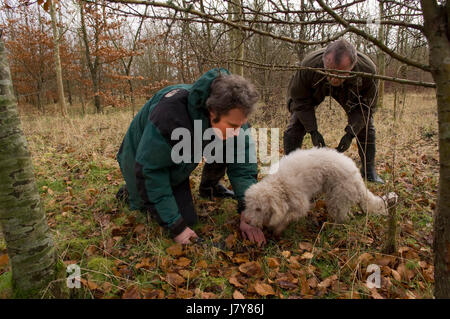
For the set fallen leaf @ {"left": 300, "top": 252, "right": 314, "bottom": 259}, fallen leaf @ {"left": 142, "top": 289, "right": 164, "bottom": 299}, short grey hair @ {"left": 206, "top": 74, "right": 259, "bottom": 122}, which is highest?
short grey hair @ {"left": 206, "top": 74, "right": 259, "bottom": 122}

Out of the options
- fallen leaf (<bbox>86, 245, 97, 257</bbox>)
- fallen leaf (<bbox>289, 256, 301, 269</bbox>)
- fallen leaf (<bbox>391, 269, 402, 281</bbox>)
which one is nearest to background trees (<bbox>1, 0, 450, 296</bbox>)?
fallen leaf (<bbox>391, 269, 402, 281</bbox>)

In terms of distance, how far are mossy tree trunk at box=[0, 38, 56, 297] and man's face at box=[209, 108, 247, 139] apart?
135 cm

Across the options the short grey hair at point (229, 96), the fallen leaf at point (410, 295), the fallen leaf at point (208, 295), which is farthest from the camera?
the short grey hair at point (229, 96)

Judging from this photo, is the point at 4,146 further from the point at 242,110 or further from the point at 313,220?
the point at 313,220

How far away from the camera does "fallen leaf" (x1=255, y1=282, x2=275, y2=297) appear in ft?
5.61

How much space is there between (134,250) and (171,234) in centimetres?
34

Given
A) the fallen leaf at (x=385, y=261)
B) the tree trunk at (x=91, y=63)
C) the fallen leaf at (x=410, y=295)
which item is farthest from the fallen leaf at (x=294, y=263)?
the tree trunk at (x=91, y=63)

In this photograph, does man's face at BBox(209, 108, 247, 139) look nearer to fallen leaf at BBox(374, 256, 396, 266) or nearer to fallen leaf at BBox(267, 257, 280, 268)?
fallen leaf at BBox(267, 257, 280, 268)

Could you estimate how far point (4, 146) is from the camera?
133 cm

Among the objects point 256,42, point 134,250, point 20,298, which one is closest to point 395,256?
point 134,250

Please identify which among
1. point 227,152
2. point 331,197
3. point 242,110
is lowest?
point 331,197

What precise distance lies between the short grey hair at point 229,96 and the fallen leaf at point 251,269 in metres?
1.21

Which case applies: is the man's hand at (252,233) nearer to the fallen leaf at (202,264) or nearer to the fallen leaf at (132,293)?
the fallen leaf at (202,264)

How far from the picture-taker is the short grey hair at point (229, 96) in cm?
207
